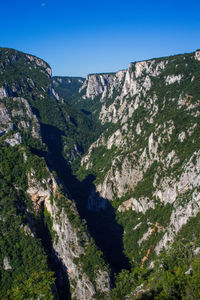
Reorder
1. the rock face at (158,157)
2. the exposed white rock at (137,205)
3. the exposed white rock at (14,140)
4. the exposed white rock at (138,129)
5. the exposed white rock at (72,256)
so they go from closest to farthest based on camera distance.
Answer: the exposed white rock at (72,256) → the rock face at (158,157) → the exposed white rock at (137,205) → the exposed white rock at (14,140) → the exposed white rock at (138,129)

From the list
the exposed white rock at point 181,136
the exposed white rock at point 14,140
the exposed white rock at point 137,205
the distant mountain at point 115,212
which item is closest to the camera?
the distant mountain at point 115,212

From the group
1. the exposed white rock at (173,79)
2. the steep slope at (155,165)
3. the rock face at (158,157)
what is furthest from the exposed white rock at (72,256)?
the exposed white rock at (173,79)

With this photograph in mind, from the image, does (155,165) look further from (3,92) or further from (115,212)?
(3,92)

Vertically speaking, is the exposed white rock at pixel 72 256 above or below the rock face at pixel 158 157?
below

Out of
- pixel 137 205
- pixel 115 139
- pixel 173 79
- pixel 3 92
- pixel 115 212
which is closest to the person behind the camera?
pixel 137 205

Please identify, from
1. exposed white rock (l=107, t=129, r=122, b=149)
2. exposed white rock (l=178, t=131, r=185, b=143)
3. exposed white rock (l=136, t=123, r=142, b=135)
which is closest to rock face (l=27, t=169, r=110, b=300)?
exposed white rock (l=178, t=131, r=185, b=143)

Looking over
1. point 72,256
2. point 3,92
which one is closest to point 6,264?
point 72,256

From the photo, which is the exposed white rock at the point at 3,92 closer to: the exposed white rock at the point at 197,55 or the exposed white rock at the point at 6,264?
the exposed white rock at the point at 6,264

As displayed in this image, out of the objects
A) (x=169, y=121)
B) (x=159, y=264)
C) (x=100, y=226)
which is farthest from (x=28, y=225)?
(x=169, y=121)

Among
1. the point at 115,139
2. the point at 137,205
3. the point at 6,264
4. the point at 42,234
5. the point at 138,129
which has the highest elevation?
the point at 115,139

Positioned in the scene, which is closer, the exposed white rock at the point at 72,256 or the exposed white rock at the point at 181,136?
the exposed white rock at the point at 72,256

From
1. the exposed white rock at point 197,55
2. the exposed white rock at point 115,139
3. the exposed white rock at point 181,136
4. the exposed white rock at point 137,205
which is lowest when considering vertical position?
the exposed white rock at point 137,205

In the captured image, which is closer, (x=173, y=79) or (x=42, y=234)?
(x=42, y=234)
